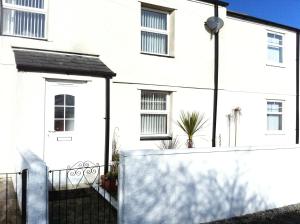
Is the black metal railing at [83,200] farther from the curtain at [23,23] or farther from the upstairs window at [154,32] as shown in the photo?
the upstairs window at [154,32]

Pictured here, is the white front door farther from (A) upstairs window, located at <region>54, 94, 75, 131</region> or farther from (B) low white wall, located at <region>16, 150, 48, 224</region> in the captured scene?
(B) low white wall, located at <region>16, 150, 48, 224</region>

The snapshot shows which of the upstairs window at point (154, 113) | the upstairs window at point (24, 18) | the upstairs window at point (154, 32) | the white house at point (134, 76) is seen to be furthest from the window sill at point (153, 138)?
the upstairs window at point (24, 18)

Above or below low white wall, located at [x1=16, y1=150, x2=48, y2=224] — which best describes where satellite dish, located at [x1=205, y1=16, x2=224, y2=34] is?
above

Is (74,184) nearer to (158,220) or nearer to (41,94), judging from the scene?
(41,94)

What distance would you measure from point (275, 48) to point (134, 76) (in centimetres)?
753

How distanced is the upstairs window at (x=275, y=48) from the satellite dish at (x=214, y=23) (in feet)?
11.2

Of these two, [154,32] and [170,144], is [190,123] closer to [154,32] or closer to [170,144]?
[170,144]

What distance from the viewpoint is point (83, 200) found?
6531 millimetres

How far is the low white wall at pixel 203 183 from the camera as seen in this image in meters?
5.24

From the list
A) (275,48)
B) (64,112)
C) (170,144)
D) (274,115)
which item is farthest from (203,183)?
(275,48)

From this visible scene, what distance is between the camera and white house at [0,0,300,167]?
7.64 metres

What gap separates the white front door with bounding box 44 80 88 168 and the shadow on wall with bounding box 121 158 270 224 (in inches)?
118

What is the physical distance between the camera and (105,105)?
27.3 ft

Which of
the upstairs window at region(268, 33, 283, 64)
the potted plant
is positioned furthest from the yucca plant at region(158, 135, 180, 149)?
the upstairs window at region(268, 33, 283, 64)
